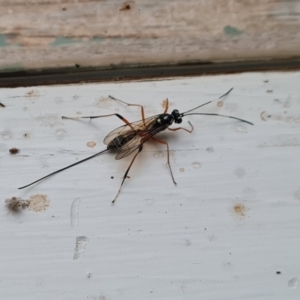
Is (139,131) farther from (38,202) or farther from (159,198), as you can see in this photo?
(38,202)

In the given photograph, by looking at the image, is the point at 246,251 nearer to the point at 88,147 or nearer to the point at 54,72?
the point at 88,147

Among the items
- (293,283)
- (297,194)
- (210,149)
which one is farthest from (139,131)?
(293,283)

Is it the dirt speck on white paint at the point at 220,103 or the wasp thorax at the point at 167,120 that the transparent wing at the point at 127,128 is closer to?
the wasp thorax at the point at 167,120

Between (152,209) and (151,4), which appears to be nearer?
(152,209)

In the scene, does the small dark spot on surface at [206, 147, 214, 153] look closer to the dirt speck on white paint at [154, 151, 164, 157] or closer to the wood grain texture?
the dirt speck on white paint at [154, 151, 164, 157]

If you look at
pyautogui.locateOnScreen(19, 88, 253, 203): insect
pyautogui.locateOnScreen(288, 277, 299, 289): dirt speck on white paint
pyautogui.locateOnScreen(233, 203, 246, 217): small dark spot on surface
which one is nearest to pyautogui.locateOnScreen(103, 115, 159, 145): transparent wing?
pyautogui.locateOnScreen(19, 88, 253, 203): insect

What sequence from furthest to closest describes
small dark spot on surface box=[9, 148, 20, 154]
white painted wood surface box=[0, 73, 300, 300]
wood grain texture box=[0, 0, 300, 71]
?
wood grain texture box=[0, 0, 300, 71] < small dark spot on surface box=[9, 148, 20, 154] < white painted wood surface box=[0, 73, 300, 300]

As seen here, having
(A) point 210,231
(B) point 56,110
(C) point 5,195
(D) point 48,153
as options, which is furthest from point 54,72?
(A) point 210,231
